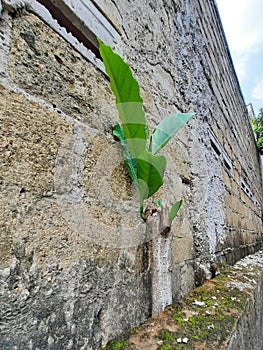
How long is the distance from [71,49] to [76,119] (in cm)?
16

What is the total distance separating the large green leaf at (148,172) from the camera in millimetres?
623

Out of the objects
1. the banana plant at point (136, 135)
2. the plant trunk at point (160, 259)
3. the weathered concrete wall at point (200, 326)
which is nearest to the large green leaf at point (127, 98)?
the banana plant at point (136, 135)

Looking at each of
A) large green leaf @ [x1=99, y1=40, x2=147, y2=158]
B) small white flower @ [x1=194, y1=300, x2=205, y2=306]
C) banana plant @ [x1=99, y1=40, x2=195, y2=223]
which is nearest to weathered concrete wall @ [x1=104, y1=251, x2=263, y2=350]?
small white flower @ [x1=194, y1=300, x2=205, y2=306]

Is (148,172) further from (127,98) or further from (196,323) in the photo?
(196,323)

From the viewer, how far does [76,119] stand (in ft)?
1.78

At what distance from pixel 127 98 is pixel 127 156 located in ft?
0.50

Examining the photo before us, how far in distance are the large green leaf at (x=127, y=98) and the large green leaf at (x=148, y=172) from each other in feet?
0.11

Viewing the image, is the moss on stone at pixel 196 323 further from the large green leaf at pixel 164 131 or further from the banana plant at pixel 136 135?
the large green leaf at pixel 164 131

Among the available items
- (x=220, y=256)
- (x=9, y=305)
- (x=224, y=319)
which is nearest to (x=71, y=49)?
(x=9, y=305)

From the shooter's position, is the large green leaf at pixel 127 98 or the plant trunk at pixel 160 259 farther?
the plant trunk at pixel 160 259

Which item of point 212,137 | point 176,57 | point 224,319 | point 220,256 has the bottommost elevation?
point 224,319

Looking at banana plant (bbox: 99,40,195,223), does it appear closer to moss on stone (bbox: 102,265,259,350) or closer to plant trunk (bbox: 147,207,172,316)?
plant trunk (bbox: 147,207,172,316)

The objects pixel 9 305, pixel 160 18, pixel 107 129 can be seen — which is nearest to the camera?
pixel 9 305

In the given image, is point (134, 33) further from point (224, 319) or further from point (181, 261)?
point (224, 319)
